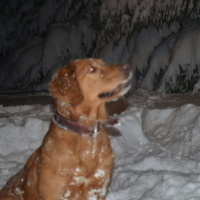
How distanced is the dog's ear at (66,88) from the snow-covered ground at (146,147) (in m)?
1.65

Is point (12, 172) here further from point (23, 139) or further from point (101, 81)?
point (101, 81)

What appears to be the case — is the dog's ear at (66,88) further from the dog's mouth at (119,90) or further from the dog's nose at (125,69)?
the dog's nose at (125,69)

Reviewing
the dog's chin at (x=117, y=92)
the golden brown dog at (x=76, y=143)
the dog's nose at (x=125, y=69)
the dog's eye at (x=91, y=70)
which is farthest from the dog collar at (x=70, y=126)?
the dog's nose at (x=125, y=69)

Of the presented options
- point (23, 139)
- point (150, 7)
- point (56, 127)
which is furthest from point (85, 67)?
point (150, 7)

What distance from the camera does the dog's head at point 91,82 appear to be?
260 centimetres

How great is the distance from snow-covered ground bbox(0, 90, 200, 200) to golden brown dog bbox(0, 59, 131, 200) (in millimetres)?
1154

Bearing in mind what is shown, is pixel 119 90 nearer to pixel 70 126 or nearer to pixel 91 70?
pixel 91 70

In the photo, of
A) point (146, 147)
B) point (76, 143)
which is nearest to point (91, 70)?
point (76, 143)

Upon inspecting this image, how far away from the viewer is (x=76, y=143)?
2.57m

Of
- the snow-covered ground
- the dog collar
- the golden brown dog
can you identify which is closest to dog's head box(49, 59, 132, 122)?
the golden brown dog

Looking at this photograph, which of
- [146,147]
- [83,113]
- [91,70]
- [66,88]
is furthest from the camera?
→ [146,147]

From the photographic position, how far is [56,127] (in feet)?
8.59

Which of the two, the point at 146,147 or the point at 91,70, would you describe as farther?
the point at 146,147

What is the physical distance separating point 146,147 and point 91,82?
2744mm
